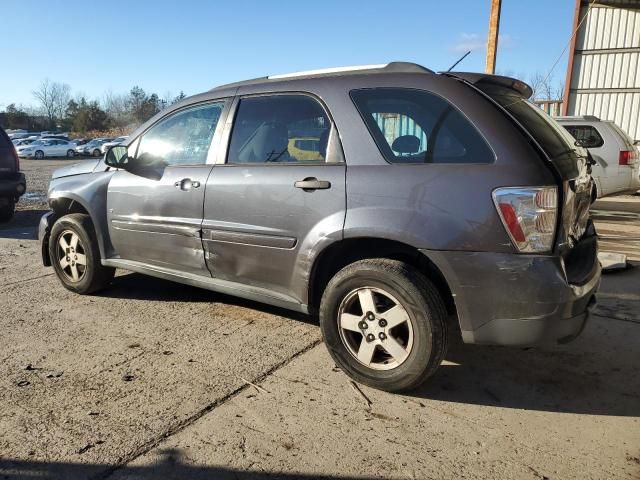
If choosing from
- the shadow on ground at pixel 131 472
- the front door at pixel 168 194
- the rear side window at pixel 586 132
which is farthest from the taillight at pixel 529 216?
the rear side window at pixel 586 132

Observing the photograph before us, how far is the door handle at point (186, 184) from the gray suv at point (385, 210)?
0.02 m

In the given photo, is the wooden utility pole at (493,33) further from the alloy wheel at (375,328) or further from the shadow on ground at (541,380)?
the alloy wheel at (375,328)

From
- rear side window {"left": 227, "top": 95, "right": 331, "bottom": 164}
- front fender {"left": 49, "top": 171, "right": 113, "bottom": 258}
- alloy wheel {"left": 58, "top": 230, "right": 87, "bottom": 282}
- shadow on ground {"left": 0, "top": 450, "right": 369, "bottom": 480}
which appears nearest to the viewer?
shadow on ground {"left": 0, "top": 450, "right": 369, "bottom": 480}

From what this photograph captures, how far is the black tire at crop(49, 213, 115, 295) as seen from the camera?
4527mm

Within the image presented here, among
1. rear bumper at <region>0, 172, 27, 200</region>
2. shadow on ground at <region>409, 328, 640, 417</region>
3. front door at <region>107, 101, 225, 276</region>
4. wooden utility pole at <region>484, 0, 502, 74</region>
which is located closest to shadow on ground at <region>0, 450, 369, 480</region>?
shadow on ground at <region>409, 328, 640, 417</region>

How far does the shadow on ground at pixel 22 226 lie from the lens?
789 centimetres

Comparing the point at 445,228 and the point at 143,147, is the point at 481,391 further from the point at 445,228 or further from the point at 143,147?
the point at 143,147

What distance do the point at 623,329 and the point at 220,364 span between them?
3.03 meters

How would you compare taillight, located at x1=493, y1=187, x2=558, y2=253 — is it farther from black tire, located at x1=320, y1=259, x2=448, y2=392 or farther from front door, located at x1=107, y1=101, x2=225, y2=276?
front door, located at x1=107, y1=101, x2=225, y2=276

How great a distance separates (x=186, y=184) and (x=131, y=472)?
84.2 inches

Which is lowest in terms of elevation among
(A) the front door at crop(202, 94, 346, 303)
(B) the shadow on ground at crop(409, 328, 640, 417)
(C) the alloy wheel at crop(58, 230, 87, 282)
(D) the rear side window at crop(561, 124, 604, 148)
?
(B) the shadow on ground at crop(409, 328, 640, 417)

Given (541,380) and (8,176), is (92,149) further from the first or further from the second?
(541,380)

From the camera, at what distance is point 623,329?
392cm

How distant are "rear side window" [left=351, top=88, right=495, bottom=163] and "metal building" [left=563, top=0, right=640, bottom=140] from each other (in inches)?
589
